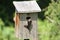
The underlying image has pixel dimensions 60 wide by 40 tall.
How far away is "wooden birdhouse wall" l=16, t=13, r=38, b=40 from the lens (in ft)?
13.8

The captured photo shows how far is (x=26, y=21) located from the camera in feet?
14.3

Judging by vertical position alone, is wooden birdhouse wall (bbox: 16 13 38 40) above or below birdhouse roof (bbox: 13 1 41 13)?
below

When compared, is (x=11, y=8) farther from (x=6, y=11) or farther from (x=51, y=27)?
(x=51, y=27)

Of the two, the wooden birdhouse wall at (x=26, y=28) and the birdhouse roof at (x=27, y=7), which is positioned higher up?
the birdhouse roof at (x=27, y=7)

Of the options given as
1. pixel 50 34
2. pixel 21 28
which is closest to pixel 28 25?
pixel 21 28

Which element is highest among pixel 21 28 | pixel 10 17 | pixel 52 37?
pixel 21 28

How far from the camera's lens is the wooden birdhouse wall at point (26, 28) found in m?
4.22

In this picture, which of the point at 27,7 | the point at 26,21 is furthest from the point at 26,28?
the point at 27,7

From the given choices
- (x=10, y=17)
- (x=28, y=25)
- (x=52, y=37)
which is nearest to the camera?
(x=28, y=25)

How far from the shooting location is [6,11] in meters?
11.0

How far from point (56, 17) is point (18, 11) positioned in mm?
1117

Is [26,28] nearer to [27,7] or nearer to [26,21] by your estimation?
[26,21]

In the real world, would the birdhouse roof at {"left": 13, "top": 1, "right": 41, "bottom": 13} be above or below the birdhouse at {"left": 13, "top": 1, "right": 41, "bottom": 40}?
above

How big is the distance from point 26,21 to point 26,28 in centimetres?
11
